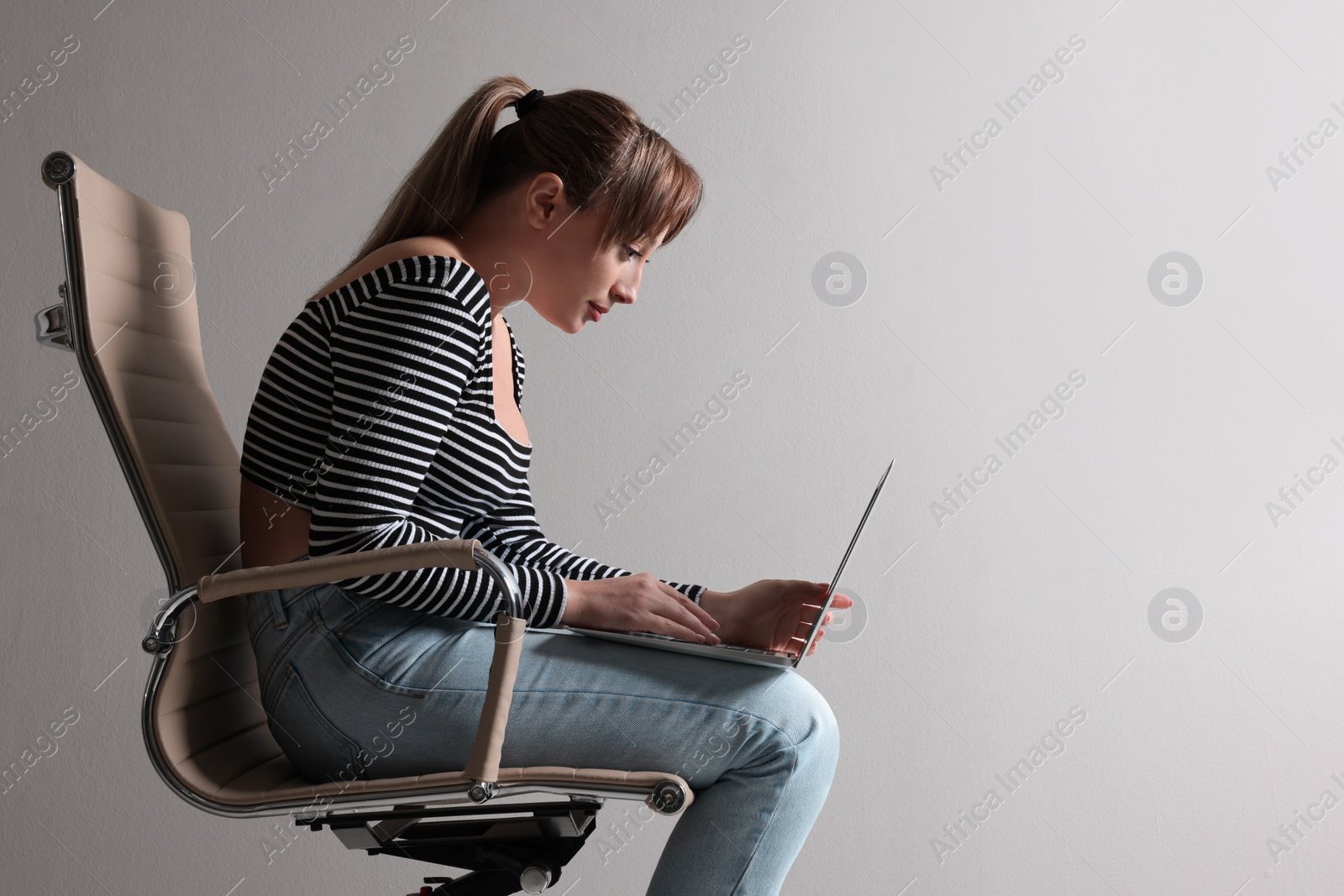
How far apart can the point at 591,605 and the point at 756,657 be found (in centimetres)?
15

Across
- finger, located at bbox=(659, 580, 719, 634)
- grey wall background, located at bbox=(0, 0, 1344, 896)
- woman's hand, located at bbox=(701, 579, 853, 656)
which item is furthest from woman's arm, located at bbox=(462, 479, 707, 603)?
grey wall background, located at bbox=(0, 0, 1344, 896)

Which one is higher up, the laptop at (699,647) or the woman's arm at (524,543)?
the laptop at (699,647)

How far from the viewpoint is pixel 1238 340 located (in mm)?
2070

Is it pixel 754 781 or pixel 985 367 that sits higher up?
pixel 985 367

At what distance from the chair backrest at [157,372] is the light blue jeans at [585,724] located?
168 mm

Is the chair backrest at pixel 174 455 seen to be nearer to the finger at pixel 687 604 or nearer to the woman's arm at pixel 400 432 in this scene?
the woman's arm at pixel 400 432

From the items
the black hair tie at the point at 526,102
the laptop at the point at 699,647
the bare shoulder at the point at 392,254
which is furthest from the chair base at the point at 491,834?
the black hair tie at the point at 526,102

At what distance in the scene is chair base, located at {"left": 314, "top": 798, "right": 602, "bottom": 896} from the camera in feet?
2.95

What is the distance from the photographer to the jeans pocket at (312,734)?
0.91 m

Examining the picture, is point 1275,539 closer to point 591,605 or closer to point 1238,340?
point 1238,340

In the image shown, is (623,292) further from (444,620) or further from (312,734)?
(312,734)

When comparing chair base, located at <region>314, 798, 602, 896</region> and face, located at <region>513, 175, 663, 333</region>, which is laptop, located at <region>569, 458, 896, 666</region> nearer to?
chair base, located at <region>314, 798, 602, 896</region>

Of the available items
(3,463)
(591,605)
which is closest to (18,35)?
(3,463)

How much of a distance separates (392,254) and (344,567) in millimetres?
317
